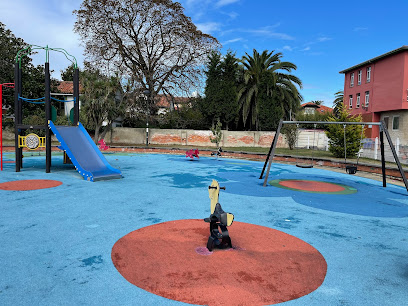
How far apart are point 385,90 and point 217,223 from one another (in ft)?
102

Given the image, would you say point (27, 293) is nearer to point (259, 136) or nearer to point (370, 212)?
point (370, 212)

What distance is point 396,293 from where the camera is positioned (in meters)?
3.26

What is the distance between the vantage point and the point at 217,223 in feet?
14.4

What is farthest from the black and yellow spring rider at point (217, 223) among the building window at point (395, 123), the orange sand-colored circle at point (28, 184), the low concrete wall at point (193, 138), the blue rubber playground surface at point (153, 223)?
the building window at point (395, 123)

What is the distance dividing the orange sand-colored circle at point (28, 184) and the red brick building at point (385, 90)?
94.8ft

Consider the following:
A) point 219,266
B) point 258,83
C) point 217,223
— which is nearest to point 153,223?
point 217,223

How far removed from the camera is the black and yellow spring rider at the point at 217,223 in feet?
14.1

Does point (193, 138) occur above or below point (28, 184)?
above

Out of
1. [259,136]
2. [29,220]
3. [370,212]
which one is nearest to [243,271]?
[29,220]

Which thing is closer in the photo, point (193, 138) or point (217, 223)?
point (217, 223)

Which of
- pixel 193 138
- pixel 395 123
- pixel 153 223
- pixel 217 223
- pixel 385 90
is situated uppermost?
pixel 385 90

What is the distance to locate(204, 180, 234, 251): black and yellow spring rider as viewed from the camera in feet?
14.1

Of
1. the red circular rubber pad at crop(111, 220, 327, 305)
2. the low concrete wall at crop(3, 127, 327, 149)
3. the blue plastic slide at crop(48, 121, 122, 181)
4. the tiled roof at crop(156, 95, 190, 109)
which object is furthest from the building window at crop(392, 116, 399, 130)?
the red circular rubber pad at crop(111, 220, 327, 305)

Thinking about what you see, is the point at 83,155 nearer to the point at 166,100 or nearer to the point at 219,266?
the point at 219,266
